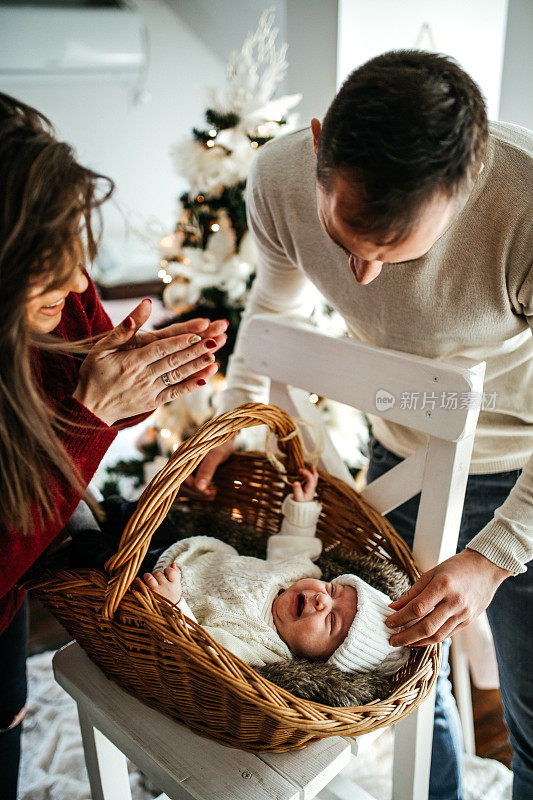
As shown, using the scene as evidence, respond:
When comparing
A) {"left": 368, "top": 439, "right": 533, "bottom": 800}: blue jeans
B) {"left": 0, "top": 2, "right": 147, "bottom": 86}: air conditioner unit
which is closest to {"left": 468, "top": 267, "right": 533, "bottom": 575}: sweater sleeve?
{"left": 368, "top": 439, "right": 533, "bottom": 800}: blue jeans

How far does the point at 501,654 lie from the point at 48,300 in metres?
0.87

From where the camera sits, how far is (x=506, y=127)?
815 millimetres

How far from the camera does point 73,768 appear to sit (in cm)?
135

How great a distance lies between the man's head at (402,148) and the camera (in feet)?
2.05

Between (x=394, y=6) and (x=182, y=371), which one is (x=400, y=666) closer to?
(x=182, y=371)

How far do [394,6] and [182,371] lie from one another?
165cm

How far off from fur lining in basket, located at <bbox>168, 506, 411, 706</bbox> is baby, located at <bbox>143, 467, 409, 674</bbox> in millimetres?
28

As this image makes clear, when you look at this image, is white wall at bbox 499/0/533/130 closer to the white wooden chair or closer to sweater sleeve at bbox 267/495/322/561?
the white wooden chair

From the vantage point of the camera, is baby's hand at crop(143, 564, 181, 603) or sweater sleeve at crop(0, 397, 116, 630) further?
baby's hand at crop(143, 564, 181, 603)

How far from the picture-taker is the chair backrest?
86cm

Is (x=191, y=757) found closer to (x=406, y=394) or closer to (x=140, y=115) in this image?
(x=406, y=394)

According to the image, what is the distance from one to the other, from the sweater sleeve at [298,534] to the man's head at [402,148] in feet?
1.75

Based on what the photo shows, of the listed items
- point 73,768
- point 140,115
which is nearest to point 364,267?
point 73,768

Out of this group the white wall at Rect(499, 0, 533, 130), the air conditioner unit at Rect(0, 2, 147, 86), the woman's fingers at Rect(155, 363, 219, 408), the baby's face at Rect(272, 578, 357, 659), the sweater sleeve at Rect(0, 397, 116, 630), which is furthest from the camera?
the air conditioner unit at Rect(0, 2, 147, 86)
